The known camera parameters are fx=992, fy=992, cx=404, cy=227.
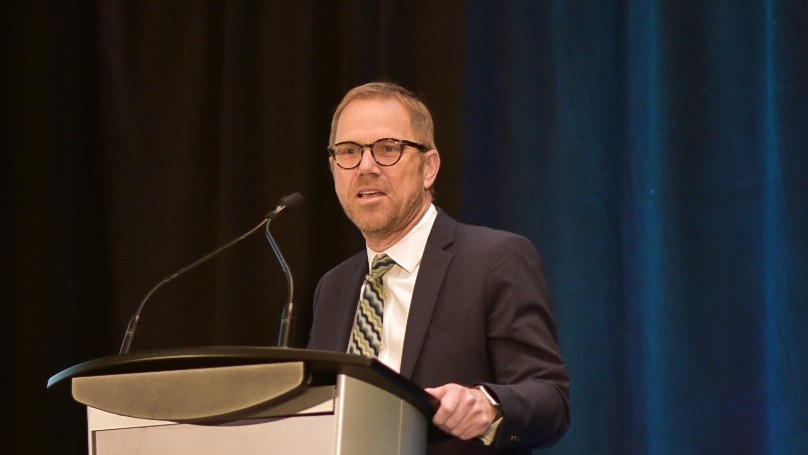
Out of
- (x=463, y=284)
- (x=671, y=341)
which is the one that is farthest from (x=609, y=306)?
(x=463, y=284)

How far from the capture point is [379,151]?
8.14ft

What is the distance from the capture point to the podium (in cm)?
131

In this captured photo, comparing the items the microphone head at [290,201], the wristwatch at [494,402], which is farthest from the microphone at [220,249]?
the wristwatch at [494,402]

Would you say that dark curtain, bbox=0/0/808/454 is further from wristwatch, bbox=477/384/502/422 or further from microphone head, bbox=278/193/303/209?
wristwatch, bbox=477/384/502/422

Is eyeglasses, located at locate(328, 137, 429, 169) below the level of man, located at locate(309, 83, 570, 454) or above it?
above

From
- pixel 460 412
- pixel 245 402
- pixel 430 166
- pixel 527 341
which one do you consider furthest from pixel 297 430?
pixel 430 166

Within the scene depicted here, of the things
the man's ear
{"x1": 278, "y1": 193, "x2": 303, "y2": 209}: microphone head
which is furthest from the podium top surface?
the man's ear

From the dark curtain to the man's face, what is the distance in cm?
64

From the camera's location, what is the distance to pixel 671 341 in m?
2.87

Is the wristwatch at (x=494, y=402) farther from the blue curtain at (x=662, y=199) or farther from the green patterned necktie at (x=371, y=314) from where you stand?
the blue curtain at (x=662, y=199)

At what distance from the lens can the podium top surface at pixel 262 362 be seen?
129cm

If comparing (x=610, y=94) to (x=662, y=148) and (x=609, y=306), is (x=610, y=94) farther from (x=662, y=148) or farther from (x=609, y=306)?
(x=609, y=306)

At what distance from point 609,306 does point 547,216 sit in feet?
1.11

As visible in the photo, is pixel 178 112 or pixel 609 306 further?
pixel 178 112
